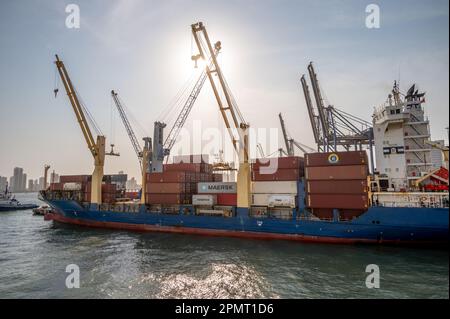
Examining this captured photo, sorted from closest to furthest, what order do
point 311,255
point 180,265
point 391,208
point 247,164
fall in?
point 180,265 < point 311,255 < point 391,208 < point 247,164

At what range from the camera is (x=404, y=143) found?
105 ft

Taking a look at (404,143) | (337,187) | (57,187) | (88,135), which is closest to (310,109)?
(404,143)

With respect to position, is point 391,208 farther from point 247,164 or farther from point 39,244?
point 39,244

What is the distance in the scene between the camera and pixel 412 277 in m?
15.6

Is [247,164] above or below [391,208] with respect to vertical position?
above

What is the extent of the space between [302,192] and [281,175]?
326 centimetres

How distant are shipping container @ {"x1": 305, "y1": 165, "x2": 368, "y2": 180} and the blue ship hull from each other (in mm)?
3932

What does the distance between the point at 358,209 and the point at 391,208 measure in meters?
2.98

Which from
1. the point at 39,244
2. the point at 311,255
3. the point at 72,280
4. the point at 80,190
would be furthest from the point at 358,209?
the point at 80,190

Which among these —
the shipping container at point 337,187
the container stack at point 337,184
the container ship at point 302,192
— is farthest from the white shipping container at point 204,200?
the shipping container at point 337,187

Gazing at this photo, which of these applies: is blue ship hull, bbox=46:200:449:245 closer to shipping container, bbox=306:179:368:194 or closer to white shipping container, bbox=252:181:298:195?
shipping container, bbox=306:179:368:194

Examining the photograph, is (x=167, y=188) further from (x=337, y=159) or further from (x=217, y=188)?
(x=337, y=159)

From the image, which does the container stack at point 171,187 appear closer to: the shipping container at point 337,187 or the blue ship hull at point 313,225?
the blue ship hull at point 313,225

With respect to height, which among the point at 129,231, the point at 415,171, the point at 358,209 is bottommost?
the point at 129,231
